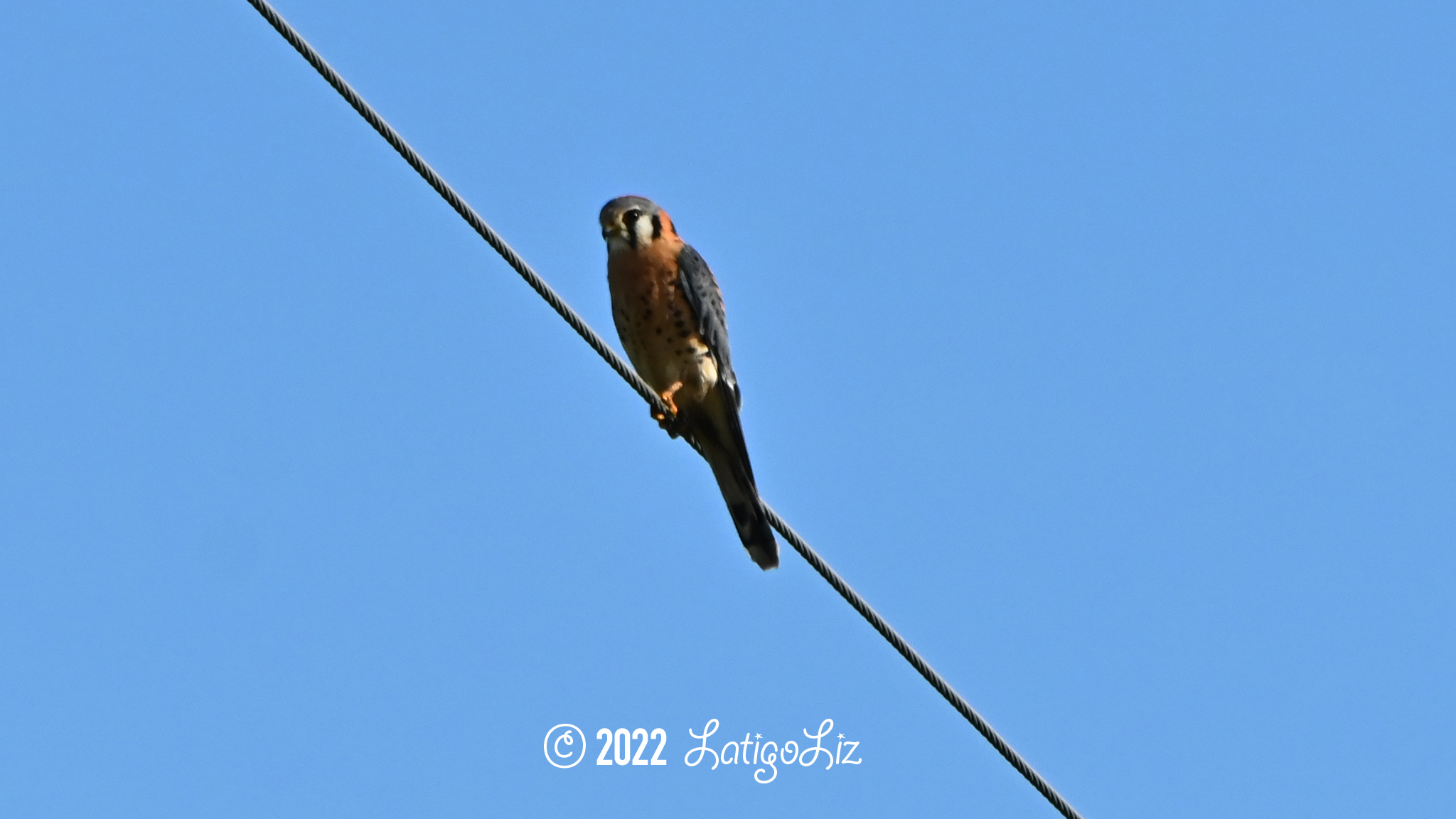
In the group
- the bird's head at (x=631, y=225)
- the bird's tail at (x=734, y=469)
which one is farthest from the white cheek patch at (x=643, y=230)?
the bird's tail at (x=734, y=469)

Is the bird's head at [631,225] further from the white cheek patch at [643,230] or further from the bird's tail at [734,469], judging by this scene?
the bird's tail at [734,469]

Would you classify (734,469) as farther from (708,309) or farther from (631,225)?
(631,225)

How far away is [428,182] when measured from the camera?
399 cm

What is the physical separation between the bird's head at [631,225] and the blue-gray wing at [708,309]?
0.45 feet

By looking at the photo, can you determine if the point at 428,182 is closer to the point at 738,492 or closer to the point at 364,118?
the point at 364,118

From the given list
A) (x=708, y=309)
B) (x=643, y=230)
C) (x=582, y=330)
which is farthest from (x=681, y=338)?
(x=582, y=330)

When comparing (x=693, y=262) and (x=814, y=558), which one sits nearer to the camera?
(x=814, y=558)

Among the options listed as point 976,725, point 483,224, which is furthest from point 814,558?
point 483,224

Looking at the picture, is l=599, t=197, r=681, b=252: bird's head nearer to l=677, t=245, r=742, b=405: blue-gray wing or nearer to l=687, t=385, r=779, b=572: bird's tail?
l=677, t=245, r=742, b=405: blue-gray wing

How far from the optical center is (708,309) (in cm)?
638

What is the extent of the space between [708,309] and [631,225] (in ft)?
1.44

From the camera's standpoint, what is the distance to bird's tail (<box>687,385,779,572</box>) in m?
6.09

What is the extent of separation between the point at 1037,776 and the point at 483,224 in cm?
205

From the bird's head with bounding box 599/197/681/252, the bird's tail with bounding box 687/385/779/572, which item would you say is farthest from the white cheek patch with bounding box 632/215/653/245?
the bird's tail with bounding box 687/385/779/572
